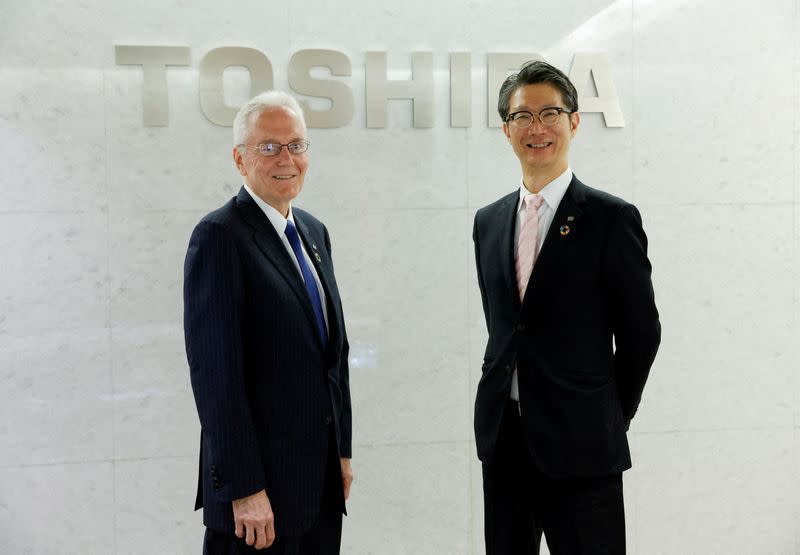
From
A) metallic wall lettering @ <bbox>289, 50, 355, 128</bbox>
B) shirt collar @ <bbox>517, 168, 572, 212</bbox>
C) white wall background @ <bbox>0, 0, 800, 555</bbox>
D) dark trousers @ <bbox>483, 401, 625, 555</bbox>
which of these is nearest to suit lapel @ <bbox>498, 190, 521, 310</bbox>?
shirt collar @ <bbox>517, 168, 572, 212</bbox>

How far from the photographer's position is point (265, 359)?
2.09m

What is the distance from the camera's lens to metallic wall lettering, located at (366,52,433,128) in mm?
3449

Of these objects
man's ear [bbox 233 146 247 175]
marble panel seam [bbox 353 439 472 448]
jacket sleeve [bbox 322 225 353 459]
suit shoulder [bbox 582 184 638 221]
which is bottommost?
marble panel seam [bbox 353 439 472 448]

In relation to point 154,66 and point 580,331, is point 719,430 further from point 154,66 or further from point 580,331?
point 154,66

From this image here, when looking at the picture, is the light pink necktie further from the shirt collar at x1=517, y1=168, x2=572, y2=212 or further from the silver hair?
the silver hair

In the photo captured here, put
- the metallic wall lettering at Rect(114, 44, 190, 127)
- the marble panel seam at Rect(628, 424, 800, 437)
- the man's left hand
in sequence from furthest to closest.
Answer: the marble panel seam at Rect(628, 424, 800, 437) → the metallic wall lettering at Rect(114, 44, 190, 127) → the man's left hand

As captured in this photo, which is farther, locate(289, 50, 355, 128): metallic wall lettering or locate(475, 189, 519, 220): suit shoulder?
locate(289, 50, 355, 128): metallic wall lettering

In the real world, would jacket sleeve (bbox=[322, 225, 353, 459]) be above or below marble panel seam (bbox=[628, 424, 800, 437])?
above

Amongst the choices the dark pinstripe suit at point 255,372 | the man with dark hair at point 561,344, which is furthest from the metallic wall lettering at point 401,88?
the dark pinstripe suit at point 255,372

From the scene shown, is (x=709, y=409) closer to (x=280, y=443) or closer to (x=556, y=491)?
(x=556, y=491)

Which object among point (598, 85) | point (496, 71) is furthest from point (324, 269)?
point (598, 85)

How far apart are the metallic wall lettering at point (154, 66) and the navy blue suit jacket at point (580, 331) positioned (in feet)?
6.50

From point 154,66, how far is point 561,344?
2250mm

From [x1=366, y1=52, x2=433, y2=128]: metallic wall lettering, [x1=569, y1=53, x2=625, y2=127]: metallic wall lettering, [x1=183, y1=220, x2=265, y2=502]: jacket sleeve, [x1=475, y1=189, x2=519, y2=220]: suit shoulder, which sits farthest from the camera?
[x1=569, y1=53, x2=625, y2=127]: metallic wall lettering
